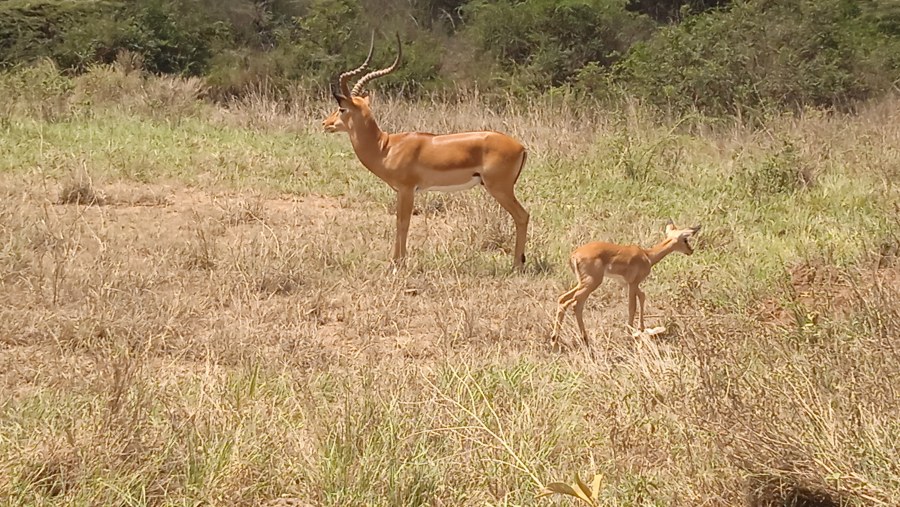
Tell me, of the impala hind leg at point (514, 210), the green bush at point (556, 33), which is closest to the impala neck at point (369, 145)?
the impala hind leg at point (514, 210)

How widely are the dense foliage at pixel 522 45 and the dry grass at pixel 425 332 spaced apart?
4.66m

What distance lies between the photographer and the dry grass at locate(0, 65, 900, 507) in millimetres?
3846

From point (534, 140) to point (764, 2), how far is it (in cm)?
822

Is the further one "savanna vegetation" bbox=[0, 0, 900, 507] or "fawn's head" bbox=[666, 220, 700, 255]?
"fawn's head" bbox=[666, 220, 700, 255]

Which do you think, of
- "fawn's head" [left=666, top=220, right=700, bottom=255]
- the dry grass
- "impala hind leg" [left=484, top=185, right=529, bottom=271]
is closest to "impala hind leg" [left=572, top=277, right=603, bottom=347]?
the dry grass

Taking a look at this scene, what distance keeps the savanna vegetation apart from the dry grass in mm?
19

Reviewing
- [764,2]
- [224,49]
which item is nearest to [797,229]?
[764,2]

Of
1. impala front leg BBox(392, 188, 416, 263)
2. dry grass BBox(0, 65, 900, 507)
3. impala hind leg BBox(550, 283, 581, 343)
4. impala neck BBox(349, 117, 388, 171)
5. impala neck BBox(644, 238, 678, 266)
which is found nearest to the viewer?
dry grass BBox(0, 65, 900, 507)

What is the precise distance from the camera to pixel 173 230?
28.3 feet

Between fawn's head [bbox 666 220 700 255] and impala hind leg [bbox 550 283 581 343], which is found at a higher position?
fawn's head [bbox 666 220 700 255]

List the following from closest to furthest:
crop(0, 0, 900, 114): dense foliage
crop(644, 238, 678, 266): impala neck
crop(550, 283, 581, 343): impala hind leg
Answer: crop(550, 283, 581, 343): impala hind leg → crop(644, 238, 678, 266): impala neck → crop(0, 0, 900, 114): dense foliage

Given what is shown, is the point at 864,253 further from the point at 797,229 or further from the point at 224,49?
the point at 224,49

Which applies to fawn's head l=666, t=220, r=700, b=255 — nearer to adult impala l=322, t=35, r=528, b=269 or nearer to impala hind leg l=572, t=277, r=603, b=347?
Answer: impala hind leg l=572, t=277, r=603, b=347

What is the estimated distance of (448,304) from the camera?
6867 millimetres
